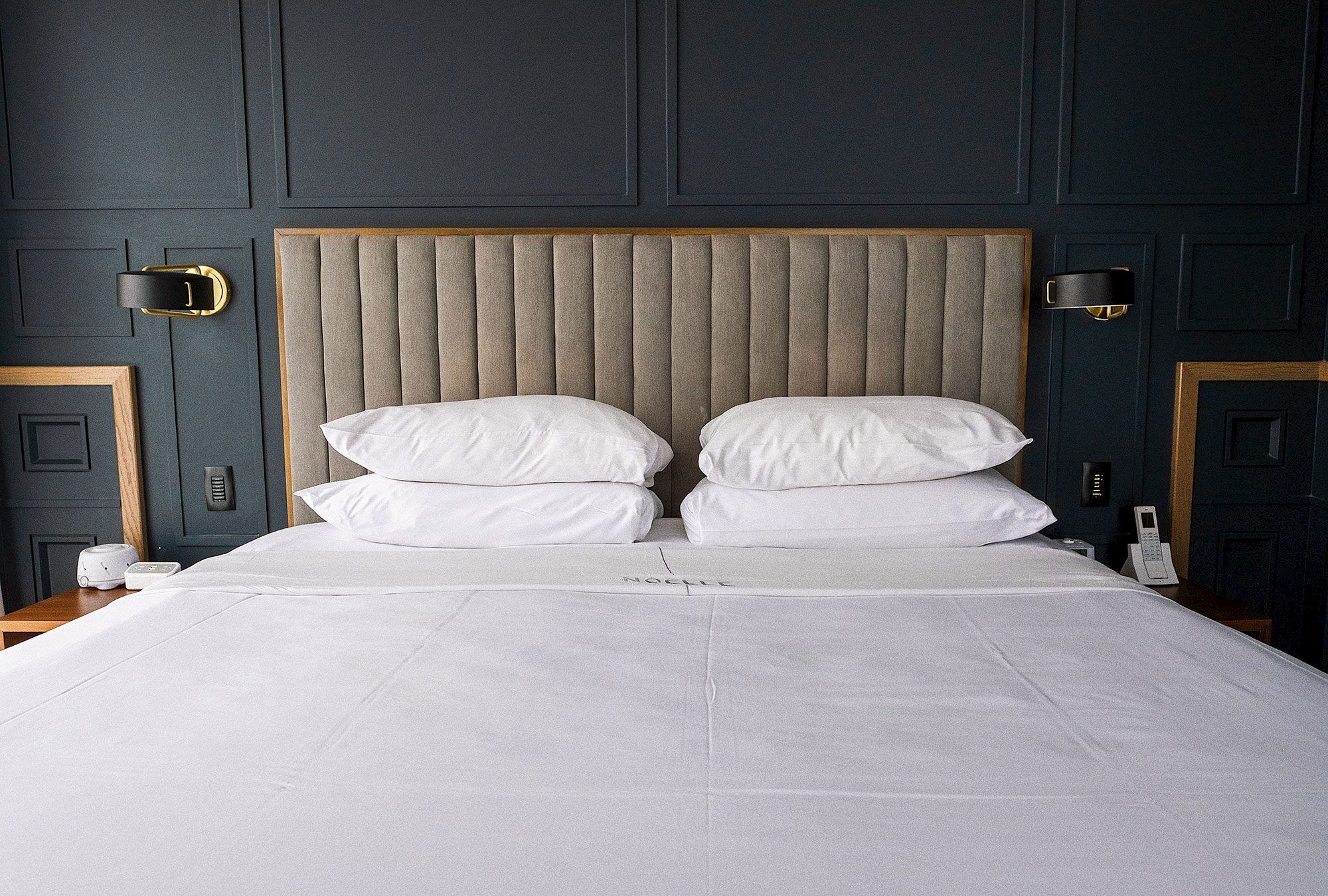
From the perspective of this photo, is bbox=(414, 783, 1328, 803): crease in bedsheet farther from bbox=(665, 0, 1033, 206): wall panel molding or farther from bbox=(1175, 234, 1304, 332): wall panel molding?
bbox=(1175, 234, 1304, 332): wall panel molding

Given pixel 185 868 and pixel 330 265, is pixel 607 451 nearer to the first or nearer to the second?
pixel 330 265

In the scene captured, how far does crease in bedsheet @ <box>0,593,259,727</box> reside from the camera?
1.17 metres

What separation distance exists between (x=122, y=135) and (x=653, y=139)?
1.54 meters

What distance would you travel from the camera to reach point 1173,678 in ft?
4.14

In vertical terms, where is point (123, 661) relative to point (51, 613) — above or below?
above

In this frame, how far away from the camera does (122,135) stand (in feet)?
8.29

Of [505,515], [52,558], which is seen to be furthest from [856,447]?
[52,558]

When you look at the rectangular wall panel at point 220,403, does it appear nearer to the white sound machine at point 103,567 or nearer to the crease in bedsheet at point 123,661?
the white sound machine at point 103,567

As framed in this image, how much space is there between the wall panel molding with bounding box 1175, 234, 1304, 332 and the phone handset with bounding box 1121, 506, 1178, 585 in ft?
2.09

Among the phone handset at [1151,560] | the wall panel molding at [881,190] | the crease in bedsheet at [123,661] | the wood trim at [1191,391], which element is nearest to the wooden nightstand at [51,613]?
the crease in bedsheet at [123,661]

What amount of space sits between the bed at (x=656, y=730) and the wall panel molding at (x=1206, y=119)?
1202 millimetres

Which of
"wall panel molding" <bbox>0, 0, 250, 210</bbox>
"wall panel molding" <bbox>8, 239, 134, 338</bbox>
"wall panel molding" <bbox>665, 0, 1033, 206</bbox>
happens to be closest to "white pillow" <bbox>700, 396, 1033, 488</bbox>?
"wall panel molding" <bbox>665, 0, 1033, 206</bbox>

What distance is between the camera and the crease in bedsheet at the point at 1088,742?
85 cm

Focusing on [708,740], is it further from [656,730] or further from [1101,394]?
[1101,394]
